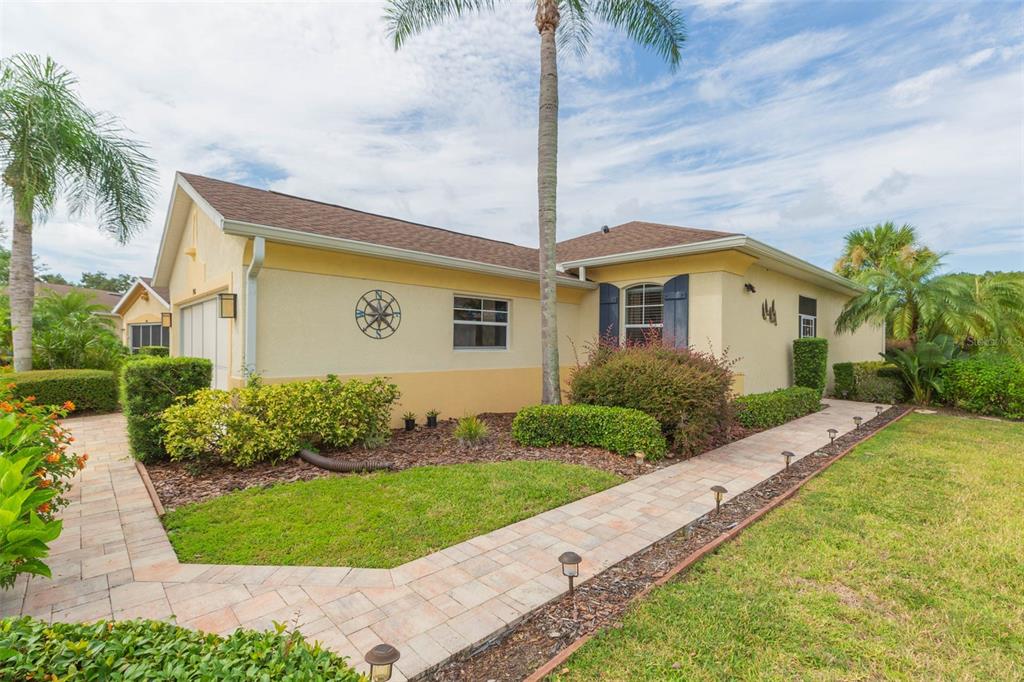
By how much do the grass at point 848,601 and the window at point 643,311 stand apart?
5748 mm

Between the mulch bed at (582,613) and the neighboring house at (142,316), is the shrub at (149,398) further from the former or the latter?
the neighboring house at (142,316)

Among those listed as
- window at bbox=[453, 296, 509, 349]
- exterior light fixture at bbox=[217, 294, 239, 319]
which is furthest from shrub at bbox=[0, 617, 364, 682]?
window at bbox=[453, 296, 509, 349]

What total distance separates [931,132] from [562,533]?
1303 cm

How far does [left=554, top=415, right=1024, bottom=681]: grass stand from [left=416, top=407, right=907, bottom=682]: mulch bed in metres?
0.17

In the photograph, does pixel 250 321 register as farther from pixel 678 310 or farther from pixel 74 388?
pixel 678 310

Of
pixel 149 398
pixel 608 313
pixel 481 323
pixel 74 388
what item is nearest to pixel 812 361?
pixel 608 313

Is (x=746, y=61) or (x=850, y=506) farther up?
(x=746, y=61)

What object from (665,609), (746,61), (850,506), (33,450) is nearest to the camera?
(33,450)

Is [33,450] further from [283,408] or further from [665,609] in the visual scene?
[665,609]

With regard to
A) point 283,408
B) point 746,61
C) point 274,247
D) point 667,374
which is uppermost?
point 746,61

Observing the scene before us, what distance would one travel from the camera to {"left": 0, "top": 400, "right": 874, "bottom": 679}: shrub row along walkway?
2.78 meters

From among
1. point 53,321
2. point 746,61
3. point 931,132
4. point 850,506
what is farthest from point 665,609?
point 53,321

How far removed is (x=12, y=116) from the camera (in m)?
8.99

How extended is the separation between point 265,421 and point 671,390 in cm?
603
